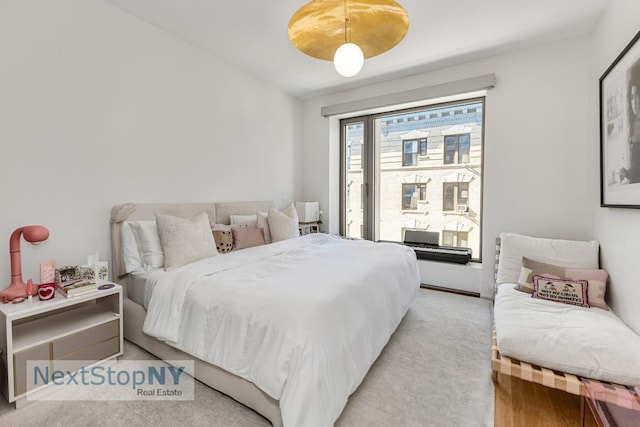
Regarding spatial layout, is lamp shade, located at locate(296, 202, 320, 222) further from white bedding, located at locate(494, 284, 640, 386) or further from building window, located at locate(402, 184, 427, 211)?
white bedding, located at locate(494, 284, 640, 386)

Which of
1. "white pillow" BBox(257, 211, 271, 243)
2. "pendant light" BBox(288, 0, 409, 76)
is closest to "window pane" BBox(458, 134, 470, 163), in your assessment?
"pendant light" BBox(288, 0, 409, 76)

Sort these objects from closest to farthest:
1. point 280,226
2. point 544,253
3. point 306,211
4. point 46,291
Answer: point 46,291, point 544,253, point 280,226, point 306,211

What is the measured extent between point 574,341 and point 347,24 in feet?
7.81

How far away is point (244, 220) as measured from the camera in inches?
130

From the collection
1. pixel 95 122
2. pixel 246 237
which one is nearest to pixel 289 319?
pixel 246 237

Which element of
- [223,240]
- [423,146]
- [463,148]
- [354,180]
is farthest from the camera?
[354,180]

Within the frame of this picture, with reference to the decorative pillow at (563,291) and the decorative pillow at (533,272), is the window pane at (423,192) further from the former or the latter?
the decorative pillow at (563,291)

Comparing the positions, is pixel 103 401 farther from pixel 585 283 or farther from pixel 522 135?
pixel 522 135

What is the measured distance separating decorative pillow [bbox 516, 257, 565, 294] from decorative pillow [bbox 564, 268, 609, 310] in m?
0.07

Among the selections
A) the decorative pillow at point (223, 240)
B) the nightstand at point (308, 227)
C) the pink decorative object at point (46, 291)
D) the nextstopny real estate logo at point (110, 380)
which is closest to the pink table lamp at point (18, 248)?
the pink decorative object at point (46, 291)

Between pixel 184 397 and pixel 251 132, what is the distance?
3.06m

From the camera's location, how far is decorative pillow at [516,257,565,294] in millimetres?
2354

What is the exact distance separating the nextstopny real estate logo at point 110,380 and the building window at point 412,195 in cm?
342

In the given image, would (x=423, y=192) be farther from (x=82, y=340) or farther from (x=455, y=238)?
(x=82, y=340)
